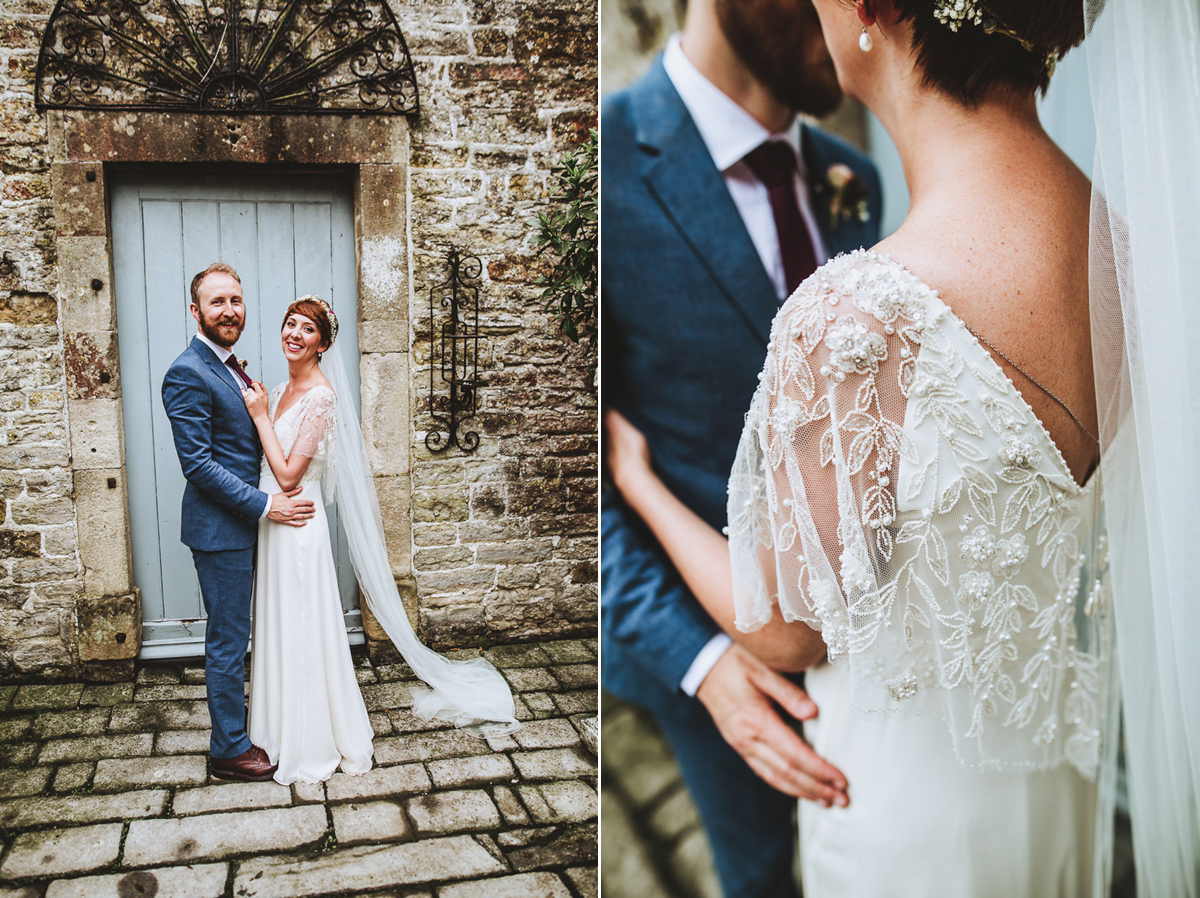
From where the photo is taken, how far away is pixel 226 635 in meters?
3.18

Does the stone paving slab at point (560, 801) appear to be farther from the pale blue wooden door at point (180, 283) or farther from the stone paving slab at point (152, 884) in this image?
the pale blue wooden door at point (180, 283)

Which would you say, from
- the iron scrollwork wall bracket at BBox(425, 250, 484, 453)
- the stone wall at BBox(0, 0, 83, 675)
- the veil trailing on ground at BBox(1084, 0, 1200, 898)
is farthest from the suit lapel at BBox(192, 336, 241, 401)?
the veil trailing on ground at BBox(1084, 0, 1200, 898)

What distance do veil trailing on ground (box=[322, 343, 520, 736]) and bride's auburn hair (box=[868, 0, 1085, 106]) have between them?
2.51 meters

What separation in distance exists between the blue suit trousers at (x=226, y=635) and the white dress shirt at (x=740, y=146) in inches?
97.2

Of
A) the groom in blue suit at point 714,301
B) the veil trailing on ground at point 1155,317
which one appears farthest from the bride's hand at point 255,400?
the veil trailing on ground at point 1155,317

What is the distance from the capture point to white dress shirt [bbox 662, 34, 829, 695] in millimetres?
1456

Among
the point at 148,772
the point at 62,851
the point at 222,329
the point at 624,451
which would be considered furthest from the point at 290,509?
the point at 624,451

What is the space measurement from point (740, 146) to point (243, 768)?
9.63 feet

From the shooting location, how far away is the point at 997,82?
1.36 meters

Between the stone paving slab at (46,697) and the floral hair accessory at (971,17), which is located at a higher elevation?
the floral hair accessory at (971,17)

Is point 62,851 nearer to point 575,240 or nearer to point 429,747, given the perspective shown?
point 429,747

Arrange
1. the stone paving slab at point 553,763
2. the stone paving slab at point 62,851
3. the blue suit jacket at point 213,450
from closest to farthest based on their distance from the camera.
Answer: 1. the stone paving slab at point 62,851
2. the blue suit jacket at point 213,450
3. the stone paving slab at point 553,763

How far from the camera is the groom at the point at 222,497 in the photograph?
303cm

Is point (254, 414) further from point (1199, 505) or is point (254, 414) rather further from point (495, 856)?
point (1199, 505)
